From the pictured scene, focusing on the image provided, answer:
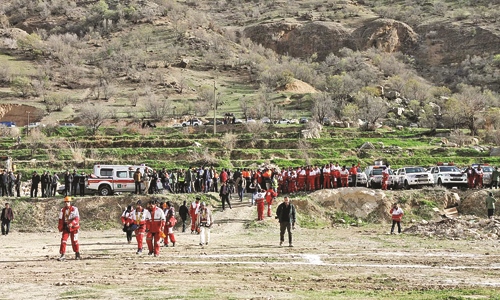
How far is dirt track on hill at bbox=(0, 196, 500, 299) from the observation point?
11602mm

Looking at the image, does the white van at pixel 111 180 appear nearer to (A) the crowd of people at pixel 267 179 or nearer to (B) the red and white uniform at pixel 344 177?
(A) the crowd of people at pixel 267 179

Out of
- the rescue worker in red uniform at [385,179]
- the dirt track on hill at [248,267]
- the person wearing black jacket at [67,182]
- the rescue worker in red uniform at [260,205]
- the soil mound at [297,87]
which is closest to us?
the dirt track on hill at [248,267]

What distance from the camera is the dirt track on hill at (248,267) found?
457 inches

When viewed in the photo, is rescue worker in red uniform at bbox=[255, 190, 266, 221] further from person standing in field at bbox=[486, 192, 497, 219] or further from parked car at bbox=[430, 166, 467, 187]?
parked car at bbox=[430, 166, 467, 187]

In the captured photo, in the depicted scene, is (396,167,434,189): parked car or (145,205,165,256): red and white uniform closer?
(145,205,165,256): red and white uniform

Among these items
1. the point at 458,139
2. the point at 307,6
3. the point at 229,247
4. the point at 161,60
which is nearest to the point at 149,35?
the point at 161,60

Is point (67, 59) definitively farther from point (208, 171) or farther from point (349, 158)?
point (208, 171)

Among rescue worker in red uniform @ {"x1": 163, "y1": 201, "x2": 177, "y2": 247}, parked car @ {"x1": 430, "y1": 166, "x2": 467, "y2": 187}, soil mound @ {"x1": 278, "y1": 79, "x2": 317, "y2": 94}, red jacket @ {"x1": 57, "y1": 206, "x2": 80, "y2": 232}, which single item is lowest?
rescue worker in red uniform @ {"x1": 163, "y1": 201, "x2": 177, "y2": 247}

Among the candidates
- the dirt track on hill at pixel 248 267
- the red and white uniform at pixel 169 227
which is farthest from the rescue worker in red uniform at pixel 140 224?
the red and white uniform at pixel 169 227

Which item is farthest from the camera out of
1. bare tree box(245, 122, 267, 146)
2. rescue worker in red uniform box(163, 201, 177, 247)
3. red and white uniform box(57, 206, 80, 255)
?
bare tree box(245, 122, 267, 146)

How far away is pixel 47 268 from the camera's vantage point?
14.5 meters

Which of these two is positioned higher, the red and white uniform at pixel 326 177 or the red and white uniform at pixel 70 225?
the red and white uniform at pixel 326 177

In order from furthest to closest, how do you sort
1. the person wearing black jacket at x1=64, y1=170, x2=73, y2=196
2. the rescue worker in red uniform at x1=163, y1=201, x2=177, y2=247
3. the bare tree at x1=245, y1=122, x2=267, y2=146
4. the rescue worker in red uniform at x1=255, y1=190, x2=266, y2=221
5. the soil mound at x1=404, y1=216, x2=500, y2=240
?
the bare tree at x1=245, y1=122, x2=267, y2=146
the person wearing black jacket at x1=64, y1=170, x2=73, y2=196
the rescue worker in red uniform at x1=255, y1=190, x2=266, y2=221
the soil mound at x1=404, y1=216, x2=500, y2=240
the rescue worker in red uniform at x1=163, y1=201, x2=177, y2=247

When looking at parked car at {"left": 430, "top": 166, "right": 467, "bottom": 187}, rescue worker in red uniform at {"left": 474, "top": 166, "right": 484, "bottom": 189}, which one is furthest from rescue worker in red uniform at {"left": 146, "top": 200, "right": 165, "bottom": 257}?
rescue worker in red uniform at {"left": 474, "top": 166, "right": 484, "bottom": 189}
